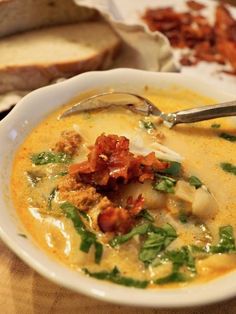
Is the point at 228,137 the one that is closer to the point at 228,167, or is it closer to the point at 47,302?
the point at 228,167

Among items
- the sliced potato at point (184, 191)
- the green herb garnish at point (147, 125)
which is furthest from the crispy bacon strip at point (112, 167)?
the green herb garnish at point (147, 125)

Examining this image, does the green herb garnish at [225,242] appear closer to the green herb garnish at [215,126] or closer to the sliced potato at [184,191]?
the sliced potato at [184,191]

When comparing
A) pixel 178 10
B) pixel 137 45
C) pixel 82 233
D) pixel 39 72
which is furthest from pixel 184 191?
pixel 178 10

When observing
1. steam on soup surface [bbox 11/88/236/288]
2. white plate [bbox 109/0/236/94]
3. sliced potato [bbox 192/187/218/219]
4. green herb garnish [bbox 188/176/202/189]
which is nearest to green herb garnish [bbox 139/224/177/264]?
steam on soup surface [bbox 11/88/236/288]

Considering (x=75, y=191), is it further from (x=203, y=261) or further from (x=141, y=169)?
(x=203, y=261)

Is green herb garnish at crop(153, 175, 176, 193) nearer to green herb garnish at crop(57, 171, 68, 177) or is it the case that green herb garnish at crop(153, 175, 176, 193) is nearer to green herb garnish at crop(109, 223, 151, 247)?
green herb garnish at crop(109, 223, 151, 247)

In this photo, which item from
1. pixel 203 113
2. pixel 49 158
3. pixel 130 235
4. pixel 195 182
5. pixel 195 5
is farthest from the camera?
pixel 195 5
